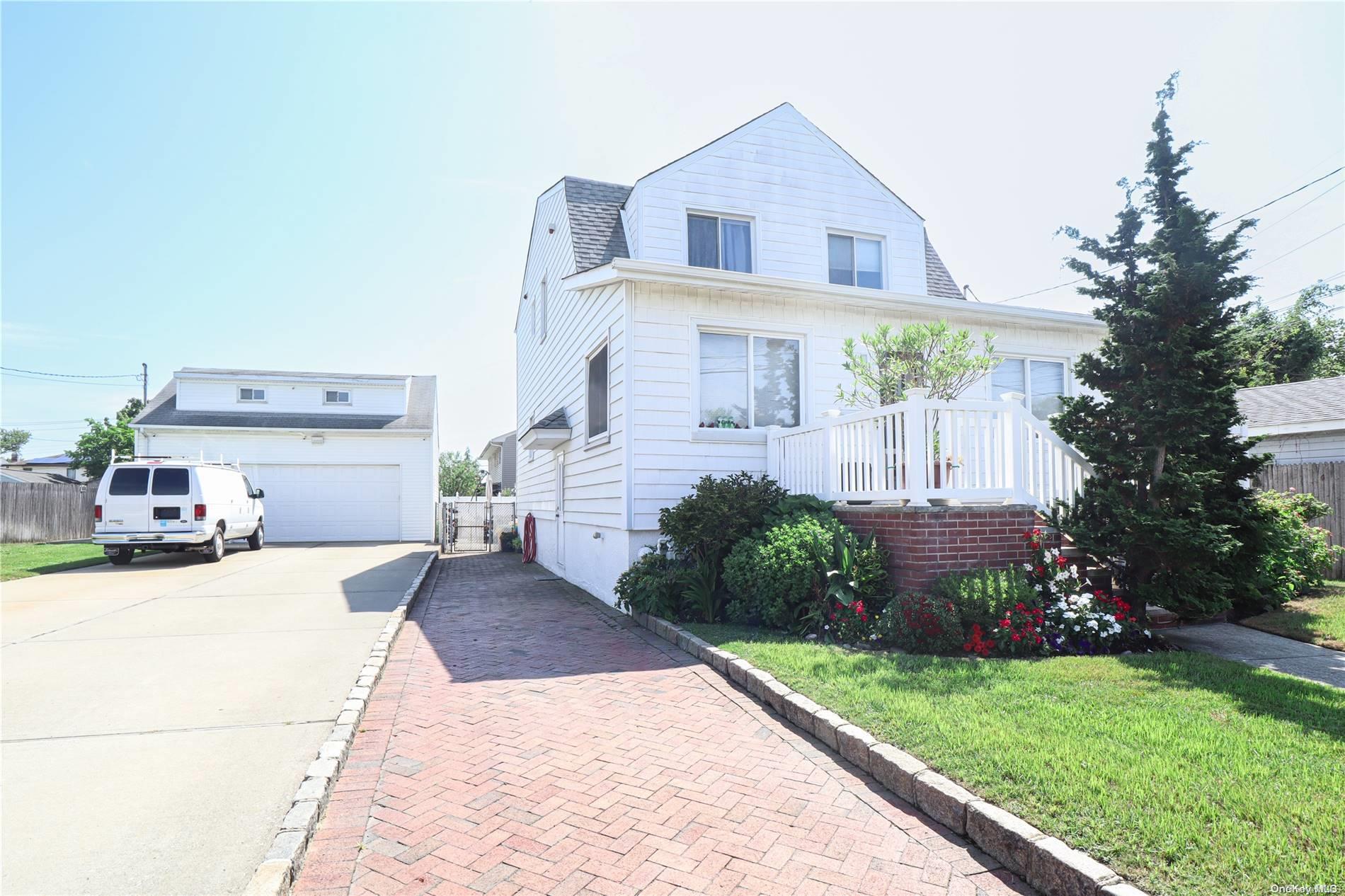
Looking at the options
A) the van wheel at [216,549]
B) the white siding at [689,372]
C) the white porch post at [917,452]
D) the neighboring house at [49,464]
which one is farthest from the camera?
the neighboring house at [49,464]

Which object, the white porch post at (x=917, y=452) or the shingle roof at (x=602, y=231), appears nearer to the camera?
the white porch post at (x=917, y=452)

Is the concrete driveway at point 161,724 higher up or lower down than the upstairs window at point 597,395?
lower down

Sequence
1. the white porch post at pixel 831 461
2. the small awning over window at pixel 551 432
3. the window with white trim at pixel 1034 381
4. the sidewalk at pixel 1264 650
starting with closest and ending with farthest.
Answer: the sidewalk at pixel 1264 650
the white porch post at pixel 831 461
the window with white trim at pixel 1034 381
the small awning over window at pixel 551 432

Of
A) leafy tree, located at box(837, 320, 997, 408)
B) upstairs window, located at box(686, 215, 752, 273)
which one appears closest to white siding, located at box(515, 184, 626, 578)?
upstairs window, located at box(686, 215, 752, 273)

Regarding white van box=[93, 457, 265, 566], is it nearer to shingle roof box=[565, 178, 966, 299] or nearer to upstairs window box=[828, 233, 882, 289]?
shingle roof box=[565, 178, 966, 299]

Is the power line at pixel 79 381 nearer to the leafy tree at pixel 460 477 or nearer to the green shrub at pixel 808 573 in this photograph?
the leafy tree at pixel 460 477

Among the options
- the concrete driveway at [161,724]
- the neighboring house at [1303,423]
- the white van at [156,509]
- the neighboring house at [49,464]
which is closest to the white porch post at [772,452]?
the concrete driveway at [161,724]

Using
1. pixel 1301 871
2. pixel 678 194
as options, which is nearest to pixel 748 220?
pixel 678 194

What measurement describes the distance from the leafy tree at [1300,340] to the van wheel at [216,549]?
34777 millimetres

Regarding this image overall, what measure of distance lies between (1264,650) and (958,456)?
9.49 ft

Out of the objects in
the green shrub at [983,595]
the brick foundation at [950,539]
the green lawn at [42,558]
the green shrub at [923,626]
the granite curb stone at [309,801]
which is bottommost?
the green lawn at [42,558]

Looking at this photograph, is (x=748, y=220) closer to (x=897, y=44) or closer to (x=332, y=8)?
(x=897, y=44)

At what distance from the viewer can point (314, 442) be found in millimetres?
22156

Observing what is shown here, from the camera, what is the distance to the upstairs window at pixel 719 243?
11.1 meters
